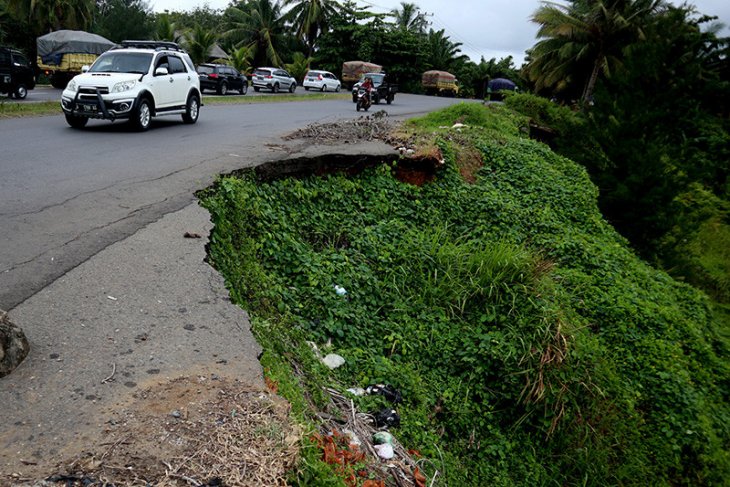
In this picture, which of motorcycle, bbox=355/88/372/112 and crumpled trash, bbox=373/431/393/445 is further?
motorcycle, bbox=355/88/372/112

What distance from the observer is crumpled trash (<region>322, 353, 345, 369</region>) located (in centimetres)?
468

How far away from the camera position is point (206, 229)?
202 inches

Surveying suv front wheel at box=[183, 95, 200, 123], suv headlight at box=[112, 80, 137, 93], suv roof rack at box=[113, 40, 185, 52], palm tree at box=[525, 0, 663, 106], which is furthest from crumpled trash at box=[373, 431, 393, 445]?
palm tree at box=[525, 0, 663, 106]

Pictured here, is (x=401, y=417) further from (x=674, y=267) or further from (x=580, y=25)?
(x=580, y=25)

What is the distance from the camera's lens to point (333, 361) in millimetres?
4730

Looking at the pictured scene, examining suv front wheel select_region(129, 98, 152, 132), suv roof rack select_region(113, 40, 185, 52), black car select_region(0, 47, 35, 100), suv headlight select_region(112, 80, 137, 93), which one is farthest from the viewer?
black car select_region(0, 47, 35, 100)

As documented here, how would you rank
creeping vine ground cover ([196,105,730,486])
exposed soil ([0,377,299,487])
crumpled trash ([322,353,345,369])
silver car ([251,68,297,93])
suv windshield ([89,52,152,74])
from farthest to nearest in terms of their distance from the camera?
silver car ([251,68,297,93]) < suv windshield ([89,52,152,74]) < creeping vine ground cover ([196,105,730,486]) < crumpled trash ([322,353,345,369]) < exposed soil ([0,377,299,487])

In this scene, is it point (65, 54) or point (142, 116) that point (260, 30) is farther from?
point (142, 116)

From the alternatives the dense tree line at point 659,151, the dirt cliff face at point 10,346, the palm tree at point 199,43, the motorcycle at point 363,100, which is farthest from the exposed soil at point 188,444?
the palm tree at point 199,43

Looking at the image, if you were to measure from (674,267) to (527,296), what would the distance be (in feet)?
21.0

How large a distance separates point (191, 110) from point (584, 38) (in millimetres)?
24740

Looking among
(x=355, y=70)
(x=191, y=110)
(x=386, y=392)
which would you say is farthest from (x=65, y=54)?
(x=386, y=392)

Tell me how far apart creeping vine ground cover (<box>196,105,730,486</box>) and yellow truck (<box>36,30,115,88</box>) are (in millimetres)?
25421

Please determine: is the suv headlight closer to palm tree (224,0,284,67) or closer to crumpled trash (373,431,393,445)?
crumpled trash (373,431,393,445)
